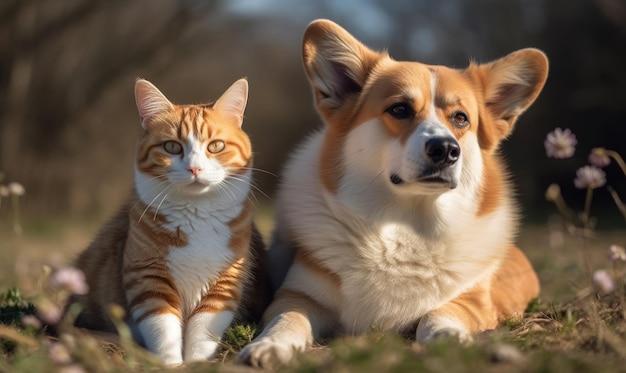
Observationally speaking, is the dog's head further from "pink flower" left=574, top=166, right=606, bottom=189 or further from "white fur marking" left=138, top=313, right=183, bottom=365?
"white fur marking" left=138, top=313, right=183, bottom=365

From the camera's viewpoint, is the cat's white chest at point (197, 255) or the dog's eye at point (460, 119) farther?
the dog's eye at point (460, 119)

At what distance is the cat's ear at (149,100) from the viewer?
137 inches

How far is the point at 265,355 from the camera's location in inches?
113

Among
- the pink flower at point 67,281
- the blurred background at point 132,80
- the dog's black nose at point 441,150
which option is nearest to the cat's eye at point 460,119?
the dog's black nose at point 441,150

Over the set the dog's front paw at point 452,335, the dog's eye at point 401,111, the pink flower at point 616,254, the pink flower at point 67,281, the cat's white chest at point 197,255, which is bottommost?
the dog's front paw at point 452,335

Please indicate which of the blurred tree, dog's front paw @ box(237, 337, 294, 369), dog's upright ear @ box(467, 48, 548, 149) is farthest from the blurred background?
dog's front paw @ box(237, 337, 294, 369)

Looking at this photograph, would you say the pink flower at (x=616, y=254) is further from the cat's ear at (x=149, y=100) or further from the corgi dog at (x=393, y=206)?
the cat's ear at (x=149, y=100)

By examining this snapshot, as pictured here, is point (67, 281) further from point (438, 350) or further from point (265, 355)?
point (438, 350)

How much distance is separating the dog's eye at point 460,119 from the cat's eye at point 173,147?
1.29m

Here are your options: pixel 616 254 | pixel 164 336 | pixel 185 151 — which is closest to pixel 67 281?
pixel 164 336

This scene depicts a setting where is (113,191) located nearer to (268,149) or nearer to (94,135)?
(94,135)

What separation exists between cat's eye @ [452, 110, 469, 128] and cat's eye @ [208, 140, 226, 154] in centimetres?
110

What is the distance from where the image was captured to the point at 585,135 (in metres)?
11.9

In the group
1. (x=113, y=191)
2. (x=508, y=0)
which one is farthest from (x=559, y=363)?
(x=508, y=0)
